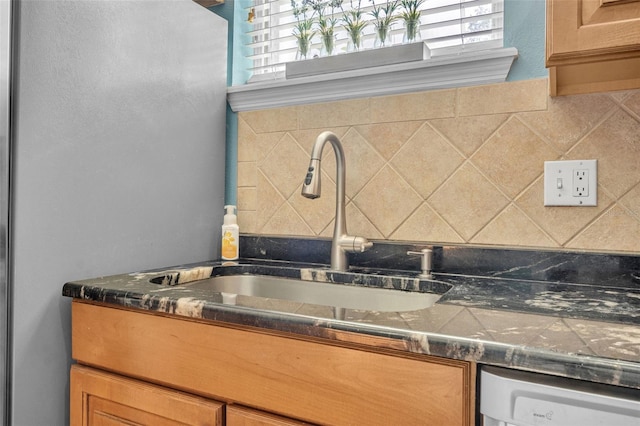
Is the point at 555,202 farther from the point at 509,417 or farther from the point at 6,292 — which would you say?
the point at 6,292

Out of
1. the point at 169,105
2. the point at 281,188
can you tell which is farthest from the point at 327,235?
the point at 169,105

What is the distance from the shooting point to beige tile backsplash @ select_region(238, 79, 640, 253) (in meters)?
1.15

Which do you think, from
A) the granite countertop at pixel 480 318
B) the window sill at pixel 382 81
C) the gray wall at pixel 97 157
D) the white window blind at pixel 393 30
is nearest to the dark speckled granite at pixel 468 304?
the granite countertop at pixel 480 318

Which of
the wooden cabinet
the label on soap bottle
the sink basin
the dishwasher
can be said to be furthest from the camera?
the label on soap bottle

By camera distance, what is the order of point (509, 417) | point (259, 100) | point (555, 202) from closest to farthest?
1. point (509, 417)
2. point (555, 202)
3. point (259, 100)

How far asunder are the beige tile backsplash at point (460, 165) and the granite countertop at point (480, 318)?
16cm

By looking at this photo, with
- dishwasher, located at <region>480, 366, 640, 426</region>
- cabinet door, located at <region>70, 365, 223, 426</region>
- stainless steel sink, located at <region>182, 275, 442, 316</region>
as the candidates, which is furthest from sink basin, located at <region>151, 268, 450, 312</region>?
dishwasher, located at <region>480, 366, 640, 426</region>

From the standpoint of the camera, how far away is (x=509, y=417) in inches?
24.6

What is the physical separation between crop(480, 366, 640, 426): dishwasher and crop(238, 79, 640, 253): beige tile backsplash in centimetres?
67

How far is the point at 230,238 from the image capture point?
5.07 ft

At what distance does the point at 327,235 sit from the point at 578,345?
3.03ft

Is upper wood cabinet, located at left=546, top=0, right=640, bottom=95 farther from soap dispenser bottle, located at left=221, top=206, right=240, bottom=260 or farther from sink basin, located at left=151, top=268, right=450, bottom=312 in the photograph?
soap dispenser bottle, located at left=221, top=206, right=240, bottom=260

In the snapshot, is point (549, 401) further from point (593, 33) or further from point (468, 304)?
point (593, 33)

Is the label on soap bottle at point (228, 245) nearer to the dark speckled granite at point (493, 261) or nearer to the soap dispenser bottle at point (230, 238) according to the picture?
the soap dispenser bottle at point (230, 238)
